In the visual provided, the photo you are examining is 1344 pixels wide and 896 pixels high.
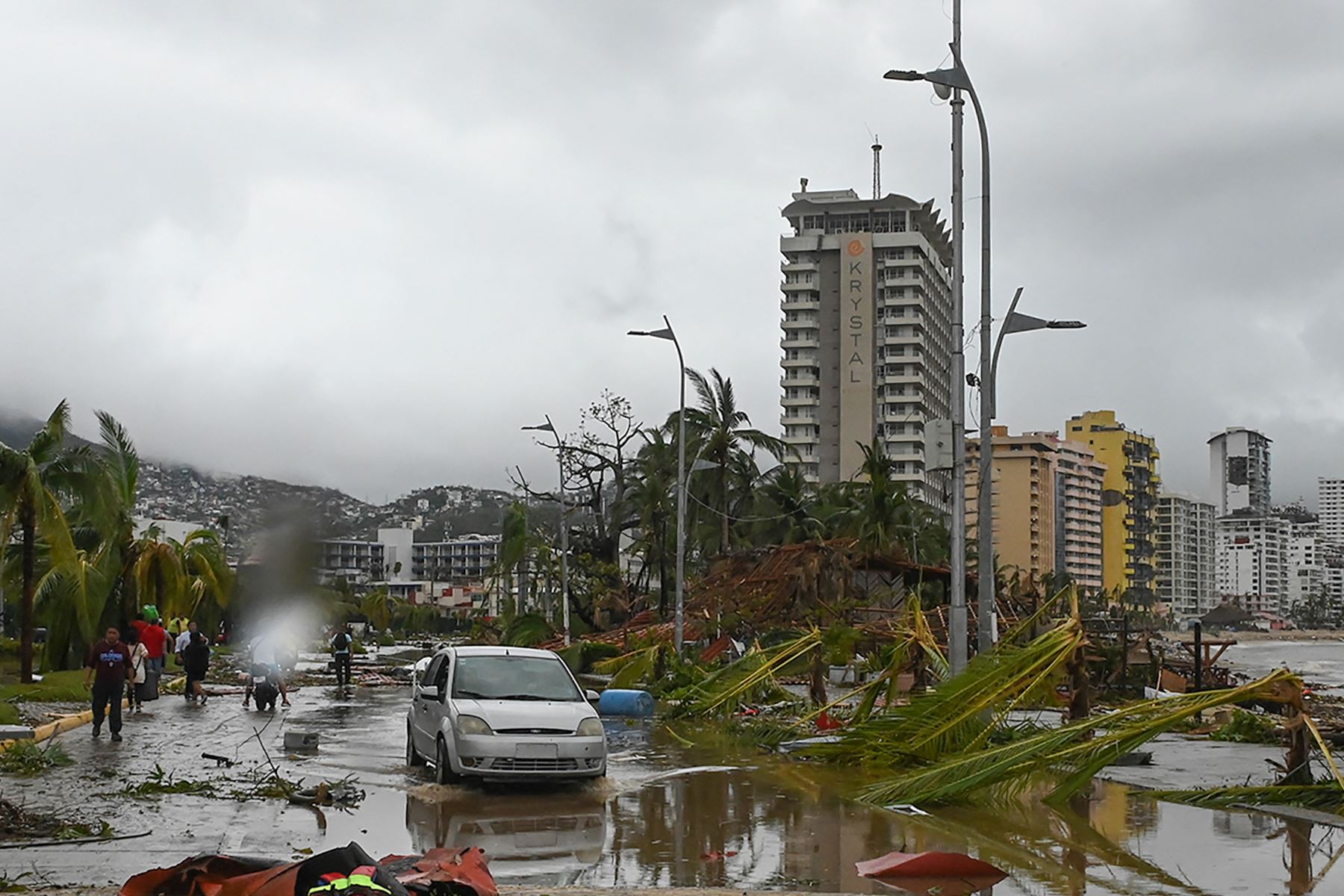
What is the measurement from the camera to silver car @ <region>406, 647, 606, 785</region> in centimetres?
1545

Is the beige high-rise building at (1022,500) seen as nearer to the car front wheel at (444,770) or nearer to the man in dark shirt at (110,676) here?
the man in dark shirt at (110,676)

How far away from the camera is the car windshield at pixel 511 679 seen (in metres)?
17.0

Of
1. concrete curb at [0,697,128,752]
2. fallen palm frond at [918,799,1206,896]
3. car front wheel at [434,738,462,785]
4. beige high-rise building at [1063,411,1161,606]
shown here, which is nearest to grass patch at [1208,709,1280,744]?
fallen palm frond at [918,799,1206,896]

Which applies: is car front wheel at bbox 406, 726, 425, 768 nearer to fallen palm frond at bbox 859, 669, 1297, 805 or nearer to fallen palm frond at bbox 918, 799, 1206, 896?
fallen palm frond at bbox 859, 669, 1297, 805

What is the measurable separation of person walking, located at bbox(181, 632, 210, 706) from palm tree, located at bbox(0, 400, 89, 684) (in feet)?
10.7

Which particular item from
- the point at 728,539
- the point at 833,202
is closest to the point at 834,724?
the point at 728,539

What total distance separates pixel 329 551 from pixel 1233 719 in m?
14.1

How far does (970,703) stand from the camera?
51.3ft

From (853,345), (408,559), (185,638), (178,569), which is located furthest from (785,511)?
(853,345)

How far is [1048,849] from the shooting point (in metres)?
11.9

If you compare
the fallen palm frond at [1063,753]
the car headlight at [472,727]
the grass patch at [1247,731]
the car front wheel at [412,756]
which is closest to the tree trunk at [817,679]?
the grass patch at [1247,731]

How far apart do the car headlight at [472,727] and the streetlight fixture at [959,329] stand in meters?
7.14

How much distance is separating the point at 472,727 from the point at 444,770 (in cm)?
67

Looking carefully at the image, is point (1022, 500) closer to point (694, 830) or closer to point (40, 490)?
point (40, 490)
